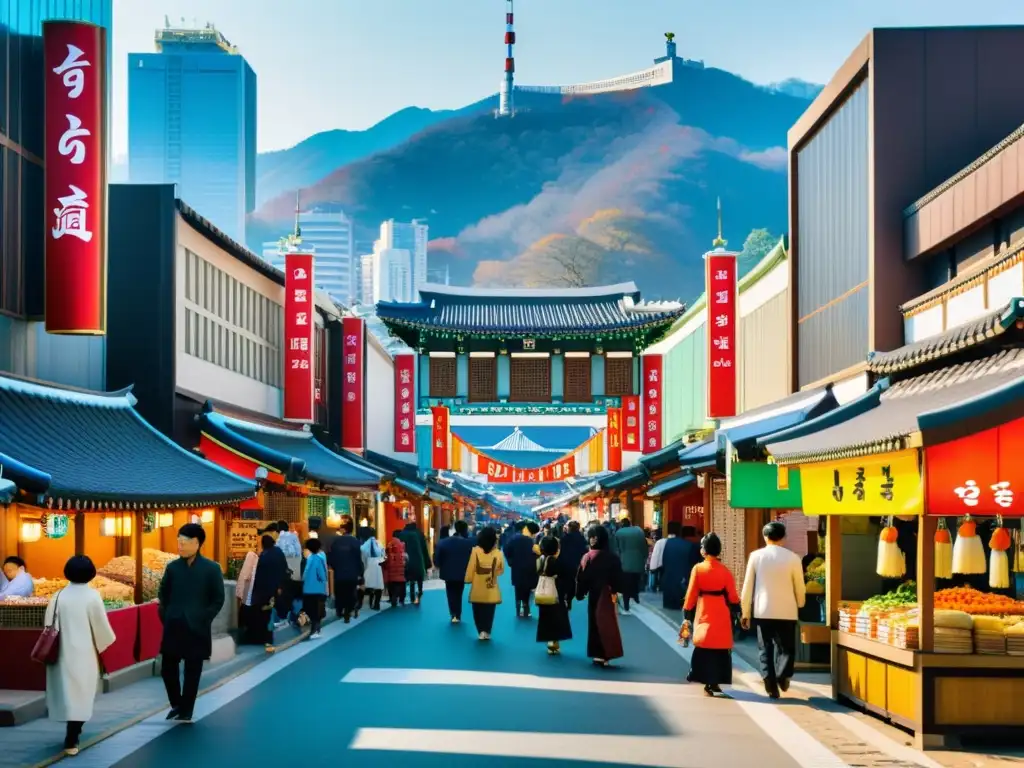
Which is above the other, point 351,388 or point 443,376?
point 443,376

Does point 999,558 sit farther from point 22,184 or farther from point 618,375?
point 618,375

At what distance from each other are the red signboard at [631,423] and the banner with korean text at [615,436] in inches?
5.3

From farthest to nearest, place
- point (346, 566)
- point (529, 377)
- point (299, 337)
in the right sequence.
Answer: point (529, 377), point (299, 337), point (346, 566)

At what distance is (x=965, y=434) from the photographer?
10.1 m

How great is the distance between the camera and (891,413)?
1283cm

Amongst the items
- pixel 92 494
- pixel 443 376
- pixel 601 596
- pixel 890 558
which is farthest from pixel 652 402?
pixel 92 494

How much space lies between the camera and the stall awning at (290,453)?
24.2 meters

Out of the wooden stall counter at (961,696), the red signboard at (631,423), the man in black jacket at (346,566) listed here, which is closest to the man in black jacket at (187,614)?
the wooden stall counter at (961,696)

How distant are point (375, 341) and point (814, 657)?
3138 cm

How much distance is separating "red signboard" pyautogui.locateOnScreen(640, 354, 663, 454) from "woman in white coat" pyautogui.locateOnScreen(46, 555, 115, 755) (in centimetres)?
3454

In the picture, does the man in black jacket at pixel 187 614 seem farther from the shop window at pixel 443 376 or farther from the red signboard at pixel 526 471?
the red signboard at pixel 526 471

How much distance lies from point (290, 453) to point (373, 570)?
14.0 feet

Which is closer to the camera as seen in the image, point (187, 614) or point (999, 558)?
point (187, 614)

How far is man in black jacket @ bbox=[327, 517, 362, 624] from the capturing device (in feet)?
75.3
